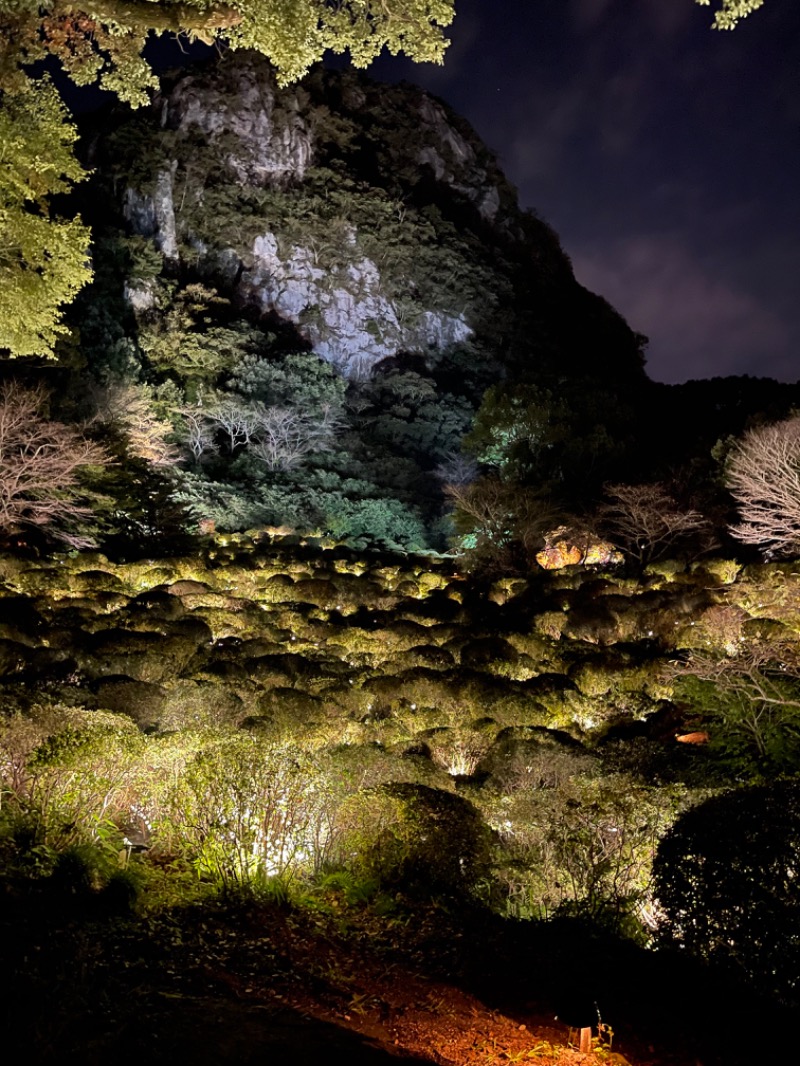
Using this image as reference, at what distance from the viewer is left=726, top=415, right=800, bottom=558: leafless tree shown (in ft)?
38.8

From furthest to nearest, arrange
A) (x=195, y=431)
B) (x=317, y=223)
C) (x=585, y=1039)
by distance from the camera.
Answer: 1. (x=317, y=223)
2. (x=195, y=431)
3. (x=585, y=1039)

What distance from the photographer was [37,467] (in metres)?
13.8

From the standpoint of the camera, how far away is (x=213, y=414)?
25.5 metres

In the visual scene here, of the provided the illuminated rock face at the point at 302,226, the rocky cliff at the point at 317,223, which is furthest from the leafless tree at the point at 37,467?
the illuminated rock face at the point at 302,226

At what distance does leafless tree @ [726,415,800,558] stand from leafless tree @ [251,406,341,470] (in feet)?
55.9

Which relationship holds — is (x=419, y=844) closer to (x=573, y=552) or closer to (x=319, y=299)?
(x=573, y=552)

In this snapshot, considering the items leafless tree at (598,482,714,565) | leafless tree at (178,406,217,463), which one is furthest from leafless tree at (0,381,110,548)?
leafless tree at (598,482,714,565)

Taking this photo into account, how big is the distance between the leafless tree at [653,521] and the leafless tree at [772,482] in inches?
94.1

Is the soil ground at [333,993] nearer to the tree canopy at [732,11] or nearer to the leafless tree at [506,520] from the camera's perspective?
the tree canopy at [732,11]

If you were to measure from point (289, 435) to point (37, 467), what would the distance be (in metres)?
14.0

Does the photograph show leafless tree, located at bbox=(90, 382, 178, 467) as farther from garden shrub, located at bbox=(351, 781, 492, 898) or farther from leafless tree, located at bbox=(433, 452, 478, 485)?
garden shrub, located at bbox=(351, 781, 492, 898)

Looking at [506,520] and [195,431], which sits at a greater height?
[195,431]

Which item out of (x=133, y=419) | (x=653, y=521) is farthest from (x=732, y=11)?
(x=133, y=419)

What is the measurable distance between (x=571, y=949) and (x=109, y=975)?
3.16 m
